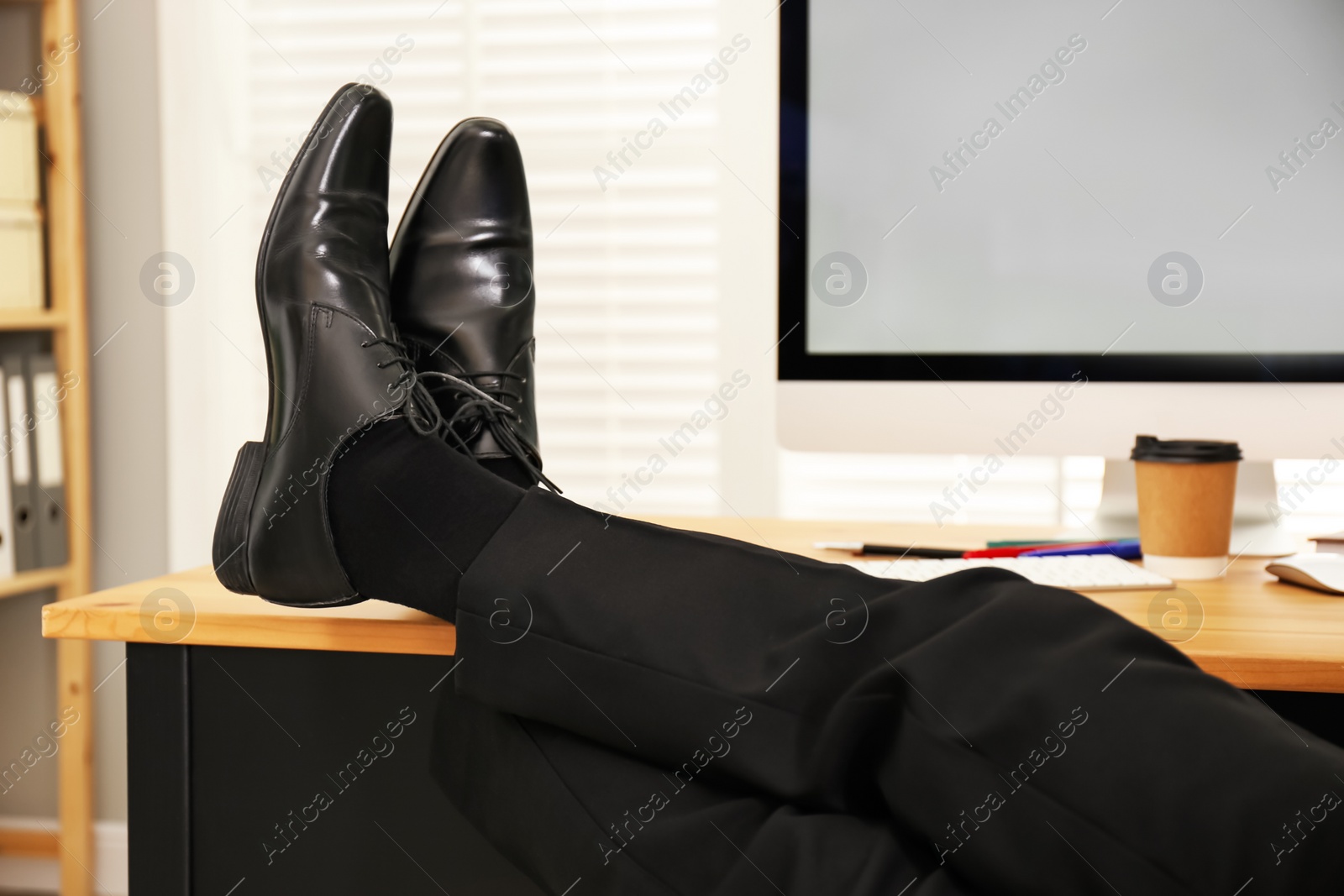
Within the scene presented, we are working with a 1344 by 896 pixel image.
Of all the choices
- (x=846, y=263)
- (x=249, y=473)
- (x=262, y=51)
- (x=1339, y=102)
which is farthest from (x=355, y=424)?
(x=262, y=51)

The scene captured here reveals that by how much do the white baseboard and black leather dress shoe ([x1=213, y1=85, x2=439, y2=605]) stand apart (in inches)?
44.5

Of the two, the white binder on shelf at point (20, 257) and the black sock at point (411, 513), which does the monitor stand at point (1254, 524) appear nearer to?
the black sock at point (411, 513)

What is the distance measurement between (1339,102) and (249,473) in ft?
2.55

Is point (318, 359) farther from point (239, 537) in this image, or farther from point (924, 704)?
point (924, 704)

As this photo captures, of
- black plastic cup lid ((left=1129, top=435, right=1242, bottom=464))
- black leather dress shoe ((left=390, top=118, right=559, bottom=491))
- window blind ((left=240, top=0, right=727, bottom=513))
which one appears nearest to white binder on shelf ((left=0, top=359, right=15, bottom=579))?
window blind ((left=240, top=0, right=727, bottom=513))

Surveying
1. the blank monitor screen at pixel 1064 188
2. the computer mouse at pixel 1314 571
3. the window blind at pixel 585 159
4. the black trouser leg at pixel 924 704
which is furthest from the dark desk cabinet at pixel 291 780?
the window blind at pixel 585 159

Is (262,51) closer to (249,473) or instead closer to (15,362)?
(15,362)

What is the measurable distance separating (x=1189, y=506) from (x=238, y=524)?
1.96 ft

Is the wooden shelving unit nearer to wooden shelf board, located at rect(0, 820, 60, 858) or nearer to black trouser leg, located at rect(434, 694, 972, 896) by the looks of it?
wooden shelf board, located at rect(0, 820, 60, 858)

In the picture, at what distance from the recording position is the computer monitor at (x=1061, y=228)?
695 mm

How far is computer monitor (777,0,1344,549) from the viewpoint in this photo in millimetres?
695

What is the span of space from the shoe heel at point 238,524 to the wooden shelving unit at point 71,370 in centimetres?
85

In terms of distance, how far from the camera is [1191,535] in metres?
0.64

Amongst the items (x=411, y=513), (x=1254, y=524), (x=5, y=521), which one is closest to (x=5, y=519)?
(x=5, y=521)
